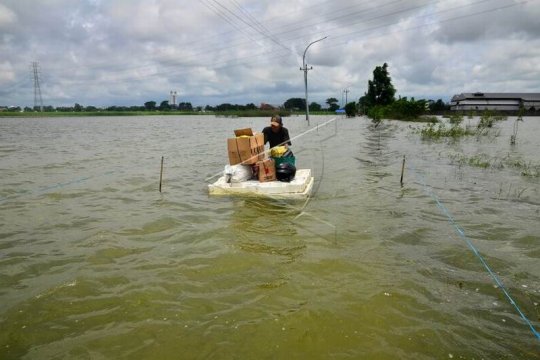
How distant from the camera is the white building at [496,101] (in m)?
90.1

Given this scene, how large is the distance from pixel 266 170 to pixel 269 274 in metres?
4.34

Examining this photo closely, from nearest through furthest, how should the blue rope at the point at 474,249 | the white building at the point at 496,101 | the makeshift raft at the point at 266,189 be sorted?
the blue rope at the point at 474,249 < the makeshift raft at the point at 266,189 < the white building at the point at 496,101

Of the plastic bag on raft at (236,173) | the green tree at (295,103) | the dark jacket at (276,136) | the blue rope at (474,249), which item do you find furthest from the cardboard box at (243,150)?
the green tree at (295,103)

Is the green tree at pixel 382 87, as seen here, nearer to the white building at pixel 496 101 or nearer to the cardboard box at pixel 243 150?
the white building at pixel 496 101

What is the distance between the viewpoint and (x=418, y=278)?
4.86 meters

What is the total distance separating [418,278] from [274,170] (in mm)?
4943

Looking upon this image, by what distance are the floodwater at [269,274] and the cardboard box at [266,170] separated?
25.7 inches

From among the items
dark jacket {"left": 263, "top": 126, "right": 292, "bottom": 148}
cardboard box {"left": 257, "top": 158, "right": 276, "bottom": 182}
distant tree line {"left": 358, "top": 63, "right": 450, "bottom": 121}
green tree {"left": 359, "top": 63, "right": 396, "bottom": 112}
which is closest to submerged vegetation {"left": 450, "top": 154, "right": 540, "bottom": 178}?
dark jacket {"left": 263, "top": 126, "right": 292, "bottom": 148}

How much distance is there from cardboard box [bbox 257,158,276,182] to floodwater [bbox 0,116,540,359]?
652 mm

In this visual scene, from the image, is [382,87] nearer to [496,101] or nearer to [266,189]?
[496,101]

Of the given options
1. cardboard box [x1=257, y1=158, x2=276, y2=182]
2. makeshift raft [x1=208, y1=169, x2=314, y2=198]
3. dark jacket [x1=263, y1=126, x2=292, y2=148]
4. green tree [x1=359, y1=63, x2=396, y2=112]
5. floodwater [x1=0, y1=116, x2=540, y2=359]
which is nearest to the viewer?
floodwater [x1=0, y1=116, x2=540, y2=359]

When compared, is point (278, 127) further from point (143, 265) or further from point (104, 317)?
point (104, 317)

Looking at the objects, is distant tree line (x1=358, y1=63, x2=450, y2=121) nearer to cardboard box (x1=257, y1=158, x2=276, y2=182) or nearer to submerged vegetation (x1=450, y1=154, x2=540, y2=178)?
submerged vegetation (x1=450, y1=154, x2=540, y2=178)

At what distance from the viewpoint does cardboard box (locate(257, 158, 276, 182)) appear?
29.5 ft
